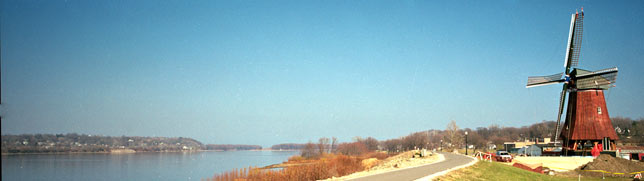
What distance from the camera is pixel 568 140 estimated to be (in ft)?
154

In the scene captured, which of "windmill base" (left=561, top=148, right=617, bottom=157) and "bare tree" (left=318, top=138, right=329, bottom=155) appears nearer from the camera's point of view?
"windmill base" (left=561, top=148, right=617, bottom=157)

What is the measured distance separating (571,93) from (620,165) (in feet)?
39.2

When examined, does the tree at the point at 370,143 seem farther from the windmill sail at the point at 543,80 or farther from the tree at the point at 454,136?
the windmill sail at the point at 543,80

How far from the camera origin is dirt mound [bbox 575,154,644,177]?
37969 millimetres

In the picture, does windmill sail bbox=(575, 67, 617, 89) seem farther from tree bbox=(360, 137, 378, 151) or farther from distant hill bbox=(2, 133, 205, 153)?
tree bbox=(360, 137, 378, 151)

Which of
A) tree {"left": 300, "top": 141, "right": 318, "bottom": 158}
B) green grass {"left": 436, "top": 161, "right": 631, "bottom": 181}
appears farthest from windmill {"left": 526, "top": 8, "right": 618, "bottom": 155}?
tree {"left": 300, "top": 141, "right": 318, "bottom": 158}

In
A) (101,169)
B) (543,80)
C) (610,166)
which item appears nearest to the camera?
(610,166)

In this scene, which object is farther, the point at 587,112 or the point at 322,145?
the point at 322,145

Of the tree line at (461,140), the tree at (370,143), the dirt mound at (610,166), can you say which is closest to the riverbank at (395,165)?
the dirt mound at (610,166)

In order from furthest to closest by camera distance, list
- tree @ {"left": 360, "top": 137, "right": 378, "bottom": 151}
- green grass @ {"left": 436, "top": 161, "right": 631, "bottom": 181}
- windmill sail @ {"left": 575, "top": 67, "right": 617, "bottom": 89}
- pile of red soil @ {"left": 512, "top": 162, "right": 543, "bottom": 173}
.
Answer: tree @ {"left": 360, "top": 137, "right": 378, "bottom": 151} → windmill sail @ {"left": 575, "top": 67, "right": 617, "bottom": 89} → pile of red soil @ {"left": 512, "top": 162, "right": 543, "bottom": 173} → green grass @ {"left": 436, "top": 161, "right": 631, "bottom": 181}

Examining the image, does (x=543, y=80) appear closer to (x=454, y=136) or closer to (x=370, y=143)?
(x=454, y=136)

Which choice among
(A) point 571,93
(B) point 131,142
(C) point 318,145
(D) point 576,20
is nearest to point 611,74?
(A) point 571,93

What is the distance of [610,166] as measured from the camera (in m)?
38.3

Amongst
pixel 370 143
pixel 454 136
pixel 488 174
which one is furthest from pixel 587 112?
pixel 370 143
